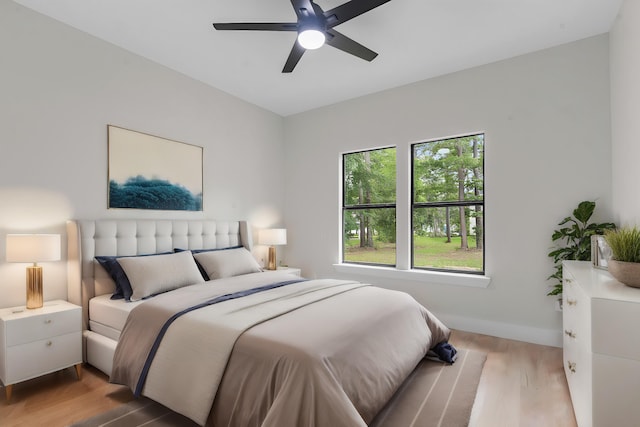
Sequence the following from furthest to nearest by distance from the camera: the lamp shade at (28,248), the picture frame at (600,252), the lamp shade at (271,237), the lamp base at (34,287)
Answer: the lamp shade at (271,237), the lamp base at (34,287), the lamp shade at (28,248), the picture frame at (600,252)

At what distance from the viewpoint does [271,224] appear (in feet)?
16.0

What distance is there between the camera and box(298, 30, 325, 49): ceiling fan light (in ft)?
7.27

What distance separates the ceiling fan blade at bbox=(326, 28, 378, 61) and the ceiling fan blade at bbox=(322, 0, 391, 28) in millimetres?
115

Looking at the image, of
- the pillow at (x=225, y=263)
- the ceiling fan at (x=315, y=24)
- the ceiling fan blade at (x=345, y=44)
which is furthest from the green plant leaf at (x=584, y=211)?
the pillow at (x=225, y=263)

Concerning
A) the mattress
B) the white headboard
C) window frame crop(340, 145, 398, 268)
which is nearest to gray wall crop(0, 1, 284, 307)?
the white headboard

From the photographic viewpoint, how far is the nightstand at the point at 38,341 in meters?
2.17

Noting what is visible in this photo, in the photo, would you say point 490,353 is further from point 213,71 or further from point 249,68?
point 213,71

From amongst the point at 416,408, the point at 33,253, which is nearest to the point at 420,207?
the point at 416,408

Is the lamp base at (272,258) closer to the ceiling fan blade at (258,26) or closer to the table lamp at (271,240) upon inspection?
the table lamp at (271,240)

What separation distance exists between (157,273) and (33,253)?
2.72 feet

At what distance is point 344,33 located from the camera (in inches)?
116

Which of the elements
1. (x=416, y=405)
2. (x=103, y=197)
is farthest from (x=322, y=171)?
(x=416, y=405)

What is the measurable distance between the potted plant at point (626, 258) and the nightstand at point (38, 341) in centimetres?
350

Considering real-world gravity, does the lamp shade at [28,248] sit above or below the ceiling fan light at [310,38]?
below
